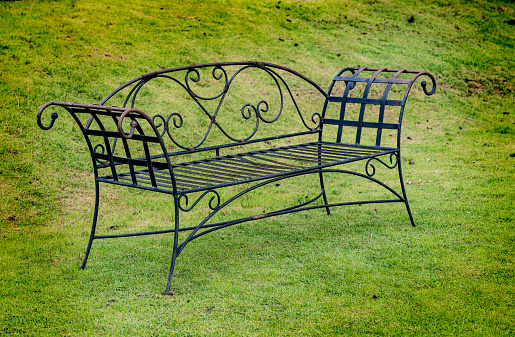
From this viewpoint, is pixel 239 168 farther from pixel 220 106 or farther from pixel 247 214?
pixel 220 106

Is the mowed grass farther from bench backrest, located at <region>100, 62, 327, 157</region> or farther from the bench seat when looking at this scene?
the bench seat

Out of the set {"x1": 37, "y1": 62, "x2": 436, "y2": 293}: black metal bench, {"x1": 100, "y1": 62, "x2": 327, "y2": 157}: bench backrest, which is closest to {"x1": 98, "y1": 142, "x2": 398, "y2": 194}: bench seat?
{"x1": 37, "y1": 62, "x2": 436, "y2": 293}: black metal bench

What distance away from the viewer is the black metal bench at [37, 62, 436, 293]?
3.22 meters

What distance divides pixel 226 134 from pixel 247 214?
0.91 meters

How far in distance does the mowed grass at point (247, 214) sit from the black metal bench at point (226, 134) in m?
0.22

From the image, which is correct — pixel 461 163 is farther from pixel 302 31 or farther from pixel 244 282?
pixel 302 31

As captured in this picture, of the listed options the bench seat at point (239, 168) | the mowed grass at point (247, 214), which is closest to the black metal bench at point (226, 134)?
the bench seat at point (239, 168)

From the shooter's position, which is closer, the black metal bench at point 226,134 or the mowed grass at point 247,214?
the mowed grass at point 247,214

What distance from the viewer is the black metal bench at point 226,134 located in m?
3.22

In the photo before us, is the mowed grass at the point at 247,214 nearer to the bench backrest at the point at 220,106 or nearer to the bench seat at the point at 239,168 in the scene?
the bench backrest at the point at 220,106

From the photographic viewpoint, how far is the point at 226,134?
4.05 meters

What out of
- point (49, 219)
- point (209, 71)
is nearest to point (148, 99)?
point (209, 71)

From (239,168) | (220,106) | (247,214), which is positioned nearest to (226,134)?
(239,168)

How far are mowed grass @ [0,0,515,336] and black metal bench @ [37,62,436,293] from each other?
22cm
